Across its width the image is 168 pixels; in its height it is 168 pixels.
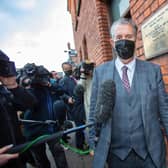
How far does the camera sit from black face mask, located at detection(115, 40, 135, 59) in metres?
1.79

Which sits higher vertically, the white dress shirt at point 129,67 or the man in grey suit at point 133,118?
the white dress shirt at point 129,67

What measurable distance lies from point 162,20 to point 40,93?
179cm

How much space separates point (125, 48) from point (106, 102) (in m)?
0.48

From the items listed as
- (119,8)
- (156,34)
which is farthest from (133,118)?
(119,8)

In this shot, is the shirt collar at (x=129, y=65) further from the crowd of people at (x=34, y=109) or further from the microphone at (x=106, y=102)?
the crowd of people at (x=34, y=109)

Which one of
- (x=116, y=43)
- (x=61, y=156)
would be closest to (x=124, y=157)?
(x=116, y=43)

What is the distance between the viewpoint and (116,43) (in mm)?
1832

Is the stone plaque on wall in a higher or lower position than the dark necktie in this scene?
higher

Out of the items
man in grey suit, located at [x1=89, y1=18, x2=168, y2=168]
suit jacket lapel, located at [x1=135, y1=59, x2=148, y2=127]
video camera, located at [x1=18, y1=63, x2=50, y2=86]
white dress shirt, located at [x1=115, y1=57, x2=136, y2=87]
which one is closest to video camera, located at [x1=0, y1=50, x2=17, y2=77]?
man in grey suit, located at [x1=89, y1=18, x2=168, y2=168]

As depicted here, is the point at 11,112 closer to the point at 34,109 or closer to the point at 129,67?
the point at 129,67

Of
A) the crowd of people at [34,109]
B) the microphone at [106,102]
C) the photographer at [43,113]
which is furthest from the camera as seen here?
the photographer at [43,113]

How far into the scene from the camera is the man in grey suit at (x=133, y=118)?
1668 mm

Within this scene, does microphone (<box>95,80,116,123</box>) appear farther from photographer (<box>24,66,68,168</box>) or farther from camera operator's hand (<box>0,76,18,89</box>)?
photographer (<box>24,66,68,168</box>)

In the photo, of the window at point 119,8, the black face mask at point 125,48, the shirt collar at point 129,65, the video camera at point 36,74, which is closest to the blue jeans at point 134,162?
the shirt collar at point 129,65
